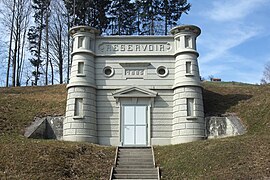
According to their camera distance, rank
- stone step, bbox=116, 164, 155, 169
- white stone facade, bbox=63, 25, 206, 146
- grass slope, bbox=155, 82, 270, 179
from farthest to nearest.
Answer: white stone facade, bbox=63, 25, 206, 146, stone step, bbox=116, 164, 155, 169, grass slope, bbox=155, 82, 270, 179

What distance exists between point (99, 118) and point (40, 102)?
5821 mm

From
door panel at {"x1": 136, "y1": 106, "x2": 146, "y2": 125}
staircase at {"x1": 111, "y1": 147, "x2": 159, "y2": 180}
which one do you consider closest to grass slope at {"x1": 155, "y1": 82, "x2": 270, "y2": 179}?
staircase at {"x1": 111, "y1": 147, "x2": 159, "y2": 180}

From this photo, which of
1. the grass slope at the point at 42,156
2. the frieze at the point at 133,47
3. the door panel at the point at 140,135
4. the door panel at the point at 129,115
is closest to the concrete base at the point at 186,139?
the door panel at the point at 140,135

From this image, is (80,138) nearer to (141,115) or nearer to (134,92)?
(141,115)

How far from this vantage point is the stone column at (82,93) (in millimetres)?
20422

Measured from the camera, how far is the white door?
20750 millimetres

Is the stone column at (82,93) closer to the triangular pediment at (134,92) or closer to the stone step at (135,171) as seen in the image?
the triangular pediment at (134,92)

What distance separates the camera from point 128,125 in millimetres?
21031

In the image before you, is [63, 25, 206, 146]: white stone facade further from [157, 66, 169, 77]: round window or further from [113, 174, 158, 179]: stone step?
[113, 174, 158, 179]: stone step

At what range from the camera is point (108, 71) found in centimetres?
2202

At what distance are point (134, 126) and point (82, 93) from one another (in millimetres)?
3439

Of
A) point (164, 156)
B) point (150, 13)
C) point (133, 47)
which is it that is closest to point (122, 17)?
point (150, 13)

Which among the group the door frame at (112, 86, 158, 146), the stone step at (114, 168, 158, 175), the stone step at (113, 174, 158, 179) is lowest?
the stone step at (113, 174, 158, 179)

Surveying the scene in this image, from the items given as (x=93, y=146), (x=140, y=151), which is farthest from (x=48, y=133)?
(x=140, y=151)
